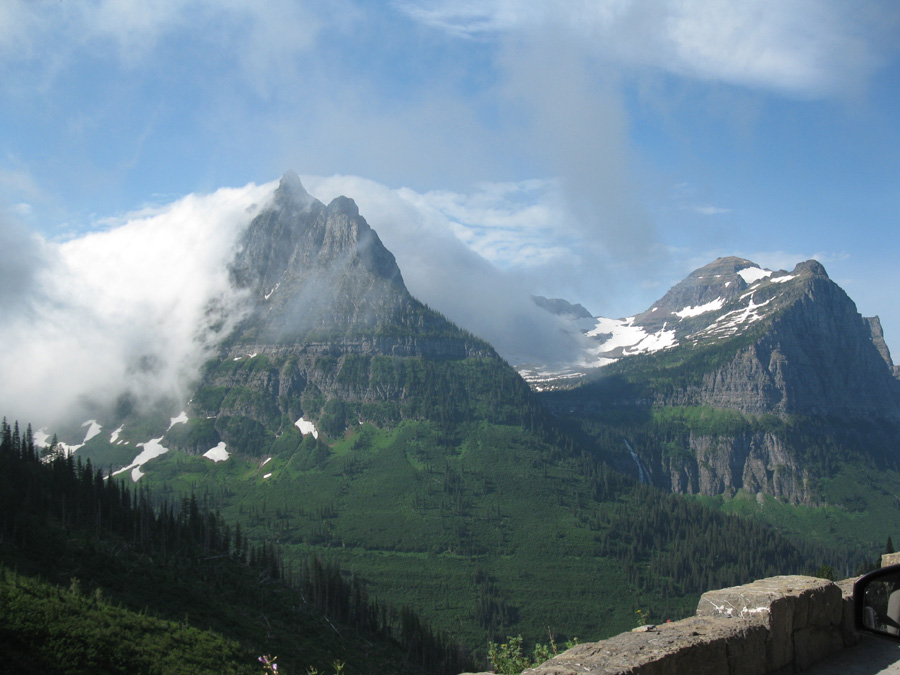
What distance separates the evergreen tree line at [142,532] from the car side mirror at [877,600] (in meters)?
75.4

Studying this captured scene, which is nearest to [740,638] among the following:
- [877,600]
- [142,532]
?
[877,600]

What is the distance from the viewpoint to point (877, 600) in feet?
30.5

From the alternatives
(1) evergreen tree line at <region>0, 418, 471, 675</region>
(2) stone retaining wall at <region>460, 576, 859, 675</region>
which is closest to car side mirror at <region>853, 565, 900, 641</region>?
(2) stone retaining wall at <region>460, 576, 859, 675</region>

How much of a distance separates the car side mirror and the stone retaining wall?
1.37 meters

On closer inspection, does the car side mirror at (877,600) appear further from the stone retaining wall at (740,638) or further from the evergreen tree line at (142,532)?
the evergreen tree line at (142,532)

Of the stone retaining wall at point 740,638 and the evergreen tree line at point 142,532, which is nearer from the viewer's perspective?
the stone retaining wall at point 740,638

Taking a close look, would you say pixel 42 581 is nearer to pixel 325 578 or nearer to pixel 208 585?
pixel 208 585

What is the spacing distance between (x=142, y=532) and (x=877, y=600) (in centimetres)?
9265

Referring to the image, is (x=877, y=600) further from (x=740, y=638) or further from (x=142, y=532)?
(x=142, y=532)

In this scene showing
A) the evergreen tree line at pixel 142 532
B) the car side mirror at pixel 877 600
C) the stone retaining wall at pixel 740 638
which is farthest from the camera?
the evergreen tree line at pixel 142 532

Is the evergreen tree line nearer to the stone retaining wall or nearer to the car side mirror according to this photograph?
the stone retaining wall

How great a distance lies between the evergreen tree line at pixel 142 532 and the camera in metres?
77.4

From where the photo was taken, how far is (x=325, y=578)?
10875 centimetres

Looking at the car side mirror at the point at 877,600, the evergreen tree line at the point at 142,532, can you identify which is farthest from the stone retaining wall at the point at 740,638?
the evergreen tree line at the point at 142,532
